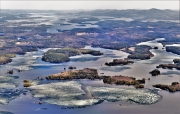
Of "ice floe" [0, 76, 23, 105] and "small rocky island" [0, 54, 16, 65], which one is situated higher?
"small rocky island" [0, 54, 16, 65]

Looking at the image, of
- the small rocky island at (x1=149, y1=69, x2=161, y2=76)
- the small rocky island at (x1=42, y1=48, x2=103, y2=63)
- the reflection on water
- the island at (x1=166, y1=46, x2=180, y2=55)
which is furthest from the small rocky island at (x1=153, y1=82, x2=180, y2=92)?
the island at (x1=166, y1=46, x2=180, y2=55)

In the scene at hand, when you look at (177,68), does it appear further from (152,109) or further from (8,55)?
(8,55)

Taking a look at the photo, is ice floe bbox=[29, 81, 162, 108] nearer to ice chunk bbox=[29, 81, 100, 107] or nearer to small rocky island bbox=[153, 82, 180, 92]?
ice chunk bbox=[29, 81, 100, 107]

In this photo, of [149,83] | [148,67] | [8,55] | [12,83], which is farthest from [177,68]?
[8,55]

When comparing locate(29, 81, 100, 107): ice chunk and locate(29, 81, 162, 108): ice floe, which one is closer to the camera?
locate(29, 81, 100, 107): ice chunk

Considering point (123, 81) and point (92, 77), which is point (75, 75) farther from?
point (123, 81)

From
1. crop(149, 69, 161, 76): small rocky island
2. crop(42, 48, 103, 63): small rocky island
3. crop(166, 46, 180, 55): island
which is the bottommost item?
crop(149, 69, 161, 76): small rocky island

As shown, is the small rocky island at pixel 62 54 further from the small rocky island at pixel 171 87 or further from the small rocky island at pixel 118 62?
the small rocky island at pixel 171 87
